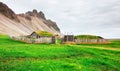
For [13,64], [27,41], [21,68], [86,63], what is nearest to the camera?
[21,68]

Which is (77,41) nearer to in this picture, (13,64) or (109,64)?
(109,64)

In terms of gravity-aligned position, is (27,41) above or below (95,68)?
above

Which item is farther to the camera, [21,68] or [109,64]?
[109,64]

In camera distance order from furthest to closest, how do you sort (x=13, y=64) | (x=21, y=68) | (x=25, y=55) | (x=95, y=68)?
(x=25, y=55) → (x=95, y=68) → (x=13, y=64) → (x=21, y=68)

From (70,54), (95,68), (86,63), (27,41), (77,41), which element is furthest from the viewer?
(77,41)

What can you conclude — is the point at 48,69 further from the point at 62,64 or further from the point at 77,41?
the point at 77,41

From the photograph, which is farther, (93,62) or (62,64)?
Result: (93,62)

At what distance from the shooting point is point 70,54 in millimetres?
43406

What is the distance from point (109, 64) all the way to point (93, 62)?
2.64 m

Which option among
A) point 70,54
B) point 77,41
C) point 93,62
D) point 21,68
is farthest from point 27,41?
point 21,68

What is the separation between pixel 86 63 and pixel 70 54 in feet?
29.2

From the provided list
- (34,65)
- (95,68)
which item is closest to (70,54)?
(95,68)

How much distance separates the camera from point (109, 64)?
3597 cm

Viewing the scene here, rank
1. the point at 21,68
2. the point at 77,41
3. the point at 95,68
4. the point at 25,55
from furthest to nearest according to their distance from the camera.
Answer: the point at 77,41 < the point at 25,55 < the point at 95,68 < the point at 21,68
